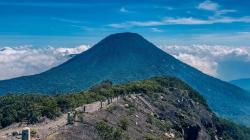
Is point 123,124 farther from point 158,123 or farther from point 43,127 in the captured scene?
point 158,123

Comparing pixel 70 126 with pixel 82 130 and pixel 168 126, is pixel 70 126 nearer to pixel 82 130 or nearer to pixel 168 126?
pixel 82 130

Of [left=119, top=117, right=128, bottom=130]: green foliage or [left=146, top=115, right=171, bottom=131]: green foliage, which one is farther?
[left=146, top=115, right=171, bottom=131]: green foliage

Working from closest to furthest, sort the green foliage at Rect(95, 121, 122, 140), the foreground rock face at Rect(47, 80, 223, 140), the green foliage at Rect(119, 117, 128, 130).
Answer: the green foliage at Rect(95, 121, 122, 140) → the foreground rock face at Rect(47, 80, 223, 140) → the green foliage at Rect(119, 117, 128, 130)

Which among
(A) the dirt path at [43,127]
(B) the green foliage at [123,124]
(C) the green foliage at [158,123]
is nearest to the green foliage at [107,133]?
(A) the dirt path at [43,127]

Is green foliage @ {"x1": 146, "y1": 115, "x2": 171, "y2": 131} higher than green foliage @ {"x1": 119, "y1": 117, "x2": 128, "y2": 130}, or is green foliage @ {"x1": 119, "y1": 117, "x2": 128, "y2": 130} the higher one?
green foliage @ {"x1": 119, "y1": 117, "x2": 128, "y2": 130}

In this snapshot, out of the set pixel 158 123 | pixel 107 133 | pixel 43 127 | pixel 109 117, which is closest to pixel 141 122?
pixel 158 123

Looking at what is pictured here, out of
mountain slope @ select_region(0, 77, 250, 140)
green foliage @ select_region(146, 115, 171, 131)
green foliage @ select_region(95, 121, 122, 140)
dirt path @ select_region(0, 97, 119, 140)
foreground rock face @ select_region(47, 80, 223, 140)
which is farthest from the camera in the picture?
green foliage @ select_region(146, 115, 171, 131)

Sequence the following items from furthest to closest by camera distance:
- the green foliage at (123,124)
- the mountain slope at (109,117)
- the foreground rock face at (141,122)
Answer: the green foliage at (123,124)
the mountain slope at (109,117)
the foreground rock face at (141,122)

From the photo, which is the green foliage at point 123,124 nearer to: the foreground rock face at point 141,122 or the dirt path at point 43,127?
the foreground rock face at point 141,122

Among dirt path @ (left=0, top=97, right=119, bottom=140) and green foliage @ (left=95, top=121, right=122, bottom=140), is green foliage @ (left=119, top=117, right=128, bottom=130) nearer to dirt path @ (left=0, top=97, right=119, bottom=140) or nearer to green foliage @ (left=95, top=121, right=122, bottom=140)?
green foliage @ (left=95, top=121, right=122, bottom=140)

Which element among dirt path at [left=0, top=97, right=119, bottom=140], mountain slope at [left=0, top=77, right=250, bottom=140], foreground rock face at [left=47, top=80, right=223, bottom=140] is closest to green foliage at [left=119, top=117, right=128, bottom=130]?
mountain slope at [left=0, top=77, right=250, bottom=140]

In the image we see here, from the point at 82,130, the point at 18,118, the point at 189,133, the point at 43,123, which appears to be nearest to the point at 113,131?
the point at 82,130
